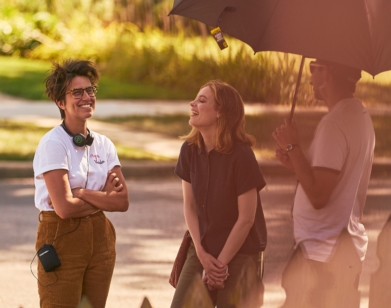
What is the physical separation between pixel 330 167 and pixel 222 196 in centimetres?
55

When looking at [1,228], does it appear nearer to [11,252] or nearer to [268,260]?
[11,252]

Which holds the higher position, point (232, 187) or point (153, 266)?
point (232, 187)

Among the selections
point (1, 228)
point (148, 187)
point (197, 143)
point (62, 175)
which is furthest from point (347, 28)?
point (148, 187)

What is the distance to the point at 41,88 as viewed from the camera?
18031 mm

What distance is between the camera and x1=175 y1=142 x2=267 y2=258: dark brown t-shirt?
3.72 m

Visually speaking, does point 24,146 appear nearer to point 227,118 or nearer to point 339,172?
point 227,118

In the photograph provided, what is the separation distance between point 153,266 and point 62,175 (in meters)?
3.12

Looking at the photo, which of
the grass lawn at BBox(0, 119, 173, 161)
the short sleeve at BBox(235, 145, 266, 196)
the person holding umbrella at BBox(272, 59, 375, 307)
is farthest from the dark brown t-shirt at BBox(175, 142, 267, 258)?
the grass lawn at BBox(0, 119, 173, 161)

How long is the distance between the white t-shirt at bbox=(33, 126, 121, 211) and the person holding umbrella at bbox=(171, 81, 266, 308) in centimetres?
42

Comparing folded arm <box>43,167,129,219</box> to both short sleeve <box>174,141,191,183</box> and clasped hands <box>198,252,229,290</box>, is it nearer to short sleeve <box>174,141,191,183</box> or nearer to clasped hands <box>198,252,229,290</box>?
short sleeve <box>174,141,191,183</box>

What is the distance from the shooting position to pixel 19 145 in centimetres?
1091

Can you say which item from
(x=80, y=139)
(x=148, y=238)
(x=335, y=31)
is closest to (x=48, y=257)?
(x=80, y=139)

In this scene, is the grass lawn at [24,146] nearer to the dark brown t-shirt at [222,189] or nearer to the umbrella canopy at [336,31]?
the dark brown t-shirt at [222,189]

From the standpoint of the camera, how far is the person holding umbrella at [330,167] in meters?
3.43
